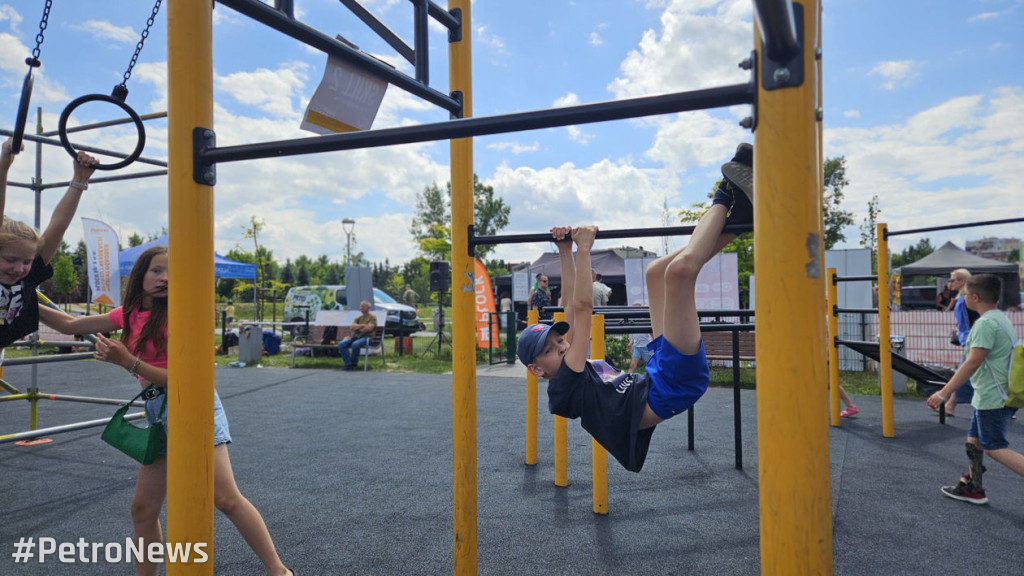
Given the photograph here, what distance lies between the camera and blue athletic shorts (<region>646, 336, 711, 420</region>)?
2.06 metres

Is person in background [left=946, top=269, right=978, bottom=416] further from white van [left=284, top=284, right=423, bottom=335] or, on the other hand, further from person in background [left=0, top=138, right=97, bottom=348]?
white van [left=284, top=284, right=423, bottom=335]

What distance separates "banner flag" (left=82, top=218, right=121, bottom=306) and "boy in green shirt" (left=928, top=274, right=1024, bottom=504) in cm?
969

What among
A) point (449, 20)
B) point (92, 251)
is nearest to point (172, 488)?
point (449, 20)

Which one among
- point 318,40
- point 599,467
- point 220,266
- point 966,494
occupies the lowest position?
point 966,494

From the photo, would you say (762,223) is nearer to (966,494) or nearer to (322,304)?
(966,494)

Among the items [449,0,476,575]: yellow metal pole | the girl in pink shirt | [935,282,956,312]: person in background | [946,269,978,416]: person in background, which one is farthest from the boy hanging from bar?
[935,282,956,312]: person in background

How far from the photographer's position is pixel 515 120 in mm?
1062

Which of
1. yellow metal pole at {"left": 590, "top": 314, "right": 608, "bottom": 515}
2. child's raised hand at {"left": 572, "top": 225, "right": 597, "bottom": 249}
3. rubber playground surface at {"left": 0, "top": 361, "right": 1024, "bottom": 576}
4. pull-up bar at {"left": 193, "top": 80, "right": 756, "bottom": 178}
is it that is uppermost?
pull-up bar at {"left": 193, "top": 80, "right": 756, "bottom": 178}

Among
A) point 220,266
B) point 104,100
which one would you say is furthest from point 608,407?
point 220,266

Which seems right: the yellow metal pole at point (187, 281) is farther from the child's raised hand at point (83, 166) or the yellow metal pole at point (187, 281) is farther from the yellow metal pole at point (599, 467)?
the yellow metal pole at point (599, 467)

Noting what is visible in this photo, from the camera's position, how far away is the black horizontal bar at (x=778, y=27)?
2.46 ft

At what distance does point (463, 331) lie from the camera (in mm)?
2084

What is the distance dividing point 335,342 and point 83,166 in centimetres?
1107

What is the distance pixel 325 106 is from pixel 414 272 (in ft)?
128
